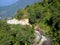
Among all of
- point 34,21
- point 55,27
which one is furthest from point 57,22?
point 34,21

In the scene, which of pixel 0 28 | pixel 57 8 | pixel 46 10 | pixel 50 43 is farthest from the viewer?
pixel 46 10

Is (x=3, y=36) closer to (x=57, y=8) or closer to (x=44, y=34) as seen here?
(x=44, y=34)

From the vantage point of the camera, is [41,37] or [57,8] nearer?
[41,37]

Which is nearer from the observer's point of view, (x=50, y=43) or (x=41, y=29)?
(x=50, y=43)

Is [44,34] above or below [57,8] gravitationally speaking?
below

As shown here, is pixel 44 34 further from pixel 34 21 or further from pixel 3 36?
pixel 34 21

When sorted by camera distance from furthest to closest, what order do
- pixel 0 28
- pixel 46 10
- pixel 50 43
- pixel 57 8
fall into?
pixel 46 10
pixel 0 28
pixel 57 8
pixel 50 43

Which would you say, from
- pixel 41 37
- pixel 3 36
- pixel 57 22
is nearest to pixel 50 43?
pixel 41 37

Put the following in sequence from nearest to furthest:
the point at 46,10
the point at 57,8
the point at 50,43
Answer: the point at 50,43
the point at 57,8
the point at 46,10

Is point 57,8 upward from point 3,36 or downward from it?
upward
